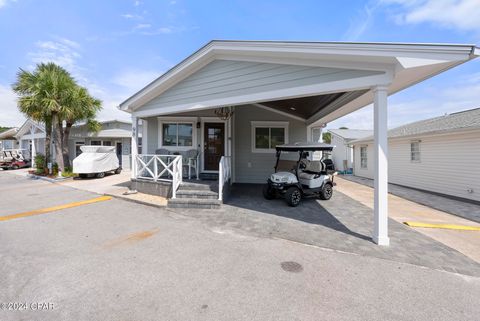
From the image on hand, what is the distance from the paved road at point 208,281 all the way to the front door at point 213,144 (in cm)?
471

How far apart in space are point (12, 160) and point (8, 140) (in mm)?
11292

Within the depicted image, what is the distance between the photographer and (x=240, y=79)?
17.2ft

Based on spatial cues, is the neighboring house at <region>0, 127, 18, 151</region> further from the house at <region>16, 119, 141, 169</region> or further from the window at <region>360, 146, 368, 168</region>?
the window at <region>360, 146, 368, 168</region>

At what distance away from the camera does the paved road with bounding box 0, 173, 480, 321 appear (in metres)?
2.15

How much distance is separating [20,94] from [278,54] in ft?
51.1

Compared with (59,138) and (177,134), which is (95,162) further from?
(177,134)

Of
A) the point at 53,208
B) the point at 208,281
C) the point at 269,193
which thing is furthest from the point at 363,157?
the point at 53,208

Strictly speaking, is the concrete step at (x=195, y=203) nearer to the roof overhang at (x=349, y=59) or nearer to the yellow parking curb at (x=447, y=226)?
the roof overhang at (x=349, y=59)

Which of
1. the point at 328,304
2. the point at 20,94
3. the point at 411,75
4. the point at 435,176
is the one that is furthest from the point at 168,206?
the point at 20,94

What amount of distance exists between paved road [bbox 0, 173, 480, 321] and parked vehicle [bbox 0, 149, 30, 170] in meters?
20.4

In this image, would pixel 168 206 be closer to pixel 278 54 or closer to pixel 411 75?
pixel 278 54

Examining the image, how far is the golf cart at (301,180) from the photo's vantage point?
618 centimetres

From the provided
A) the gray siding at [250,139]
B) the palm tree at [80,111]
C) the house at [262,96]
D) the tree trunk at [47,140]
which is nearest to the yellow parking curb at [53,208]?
the house at [262,96]

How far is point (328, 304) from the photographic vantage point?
2.26m
